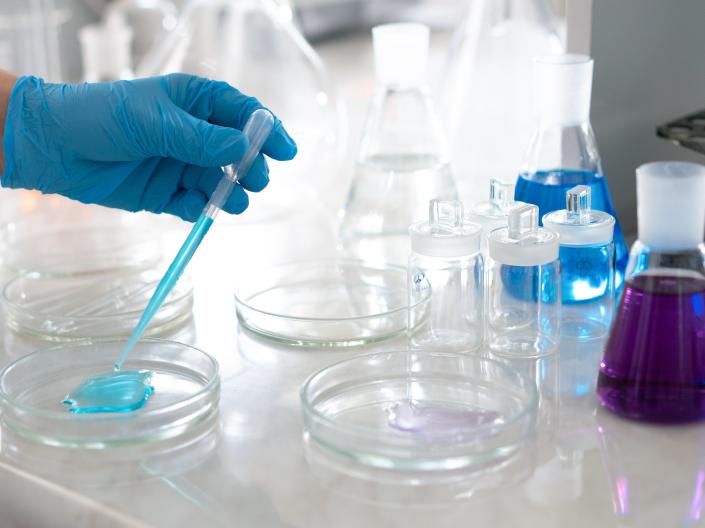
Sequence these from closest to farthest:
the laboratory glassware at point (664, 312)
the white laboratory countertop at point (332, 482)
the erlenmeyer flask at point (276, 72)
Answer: the white laboratory countertop at point (332, 482) → the laboratory glassware at point (664, 312) → the erlenmeyer flask at point (276, 72)

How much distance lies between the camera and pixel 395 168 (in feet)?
4.88

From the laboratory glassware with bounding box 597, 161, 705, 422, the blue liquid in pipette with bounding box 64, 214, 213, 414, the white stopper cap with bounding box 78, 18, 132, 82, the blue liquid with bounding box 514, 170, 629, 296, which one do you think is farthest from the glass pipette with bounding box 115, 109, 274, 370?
the white stopper cap with bounding box 78, 18, 132, 82

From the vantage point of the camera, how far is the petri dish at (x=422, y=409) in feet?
Result: 2.77

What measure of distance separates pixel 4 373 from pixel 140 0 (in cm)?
227

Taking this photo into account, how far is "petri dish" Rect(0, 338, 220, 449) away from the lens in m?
0.92

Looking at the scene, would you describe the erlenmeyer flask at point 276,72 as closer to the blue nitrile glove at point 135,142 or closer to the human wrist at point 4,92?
the blue nitrile glove at point 135,142

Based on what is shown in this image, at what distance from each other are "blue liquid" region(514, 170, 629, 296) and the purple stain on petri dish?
1.02 feet

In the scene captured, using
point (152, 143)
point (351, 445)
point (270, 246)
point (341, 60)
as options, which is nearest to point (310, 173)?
point (270, 246)

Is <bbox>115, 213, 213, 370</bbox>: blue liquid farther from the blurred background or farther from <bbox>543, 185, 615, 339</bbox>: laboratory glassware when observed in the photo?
the blurred background

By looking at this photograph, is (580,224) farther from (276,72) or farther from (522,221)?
(276,72)

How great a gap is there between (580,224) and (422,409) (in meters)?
0.30

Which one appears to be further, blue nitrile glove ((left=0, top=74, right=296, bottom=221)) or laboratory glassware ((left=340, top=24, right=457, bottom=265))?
laboratory glassware ((left=340, top=24, right=457, bottom=265))

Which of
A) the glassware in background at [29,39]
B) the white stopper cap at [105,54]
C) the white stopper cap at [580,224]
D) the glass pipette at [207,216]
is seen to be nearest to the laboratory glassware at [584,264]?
the white stopper cap at [580,224]

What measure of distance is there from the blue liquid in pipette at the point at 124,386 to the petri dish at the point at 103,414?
1 centimetres
